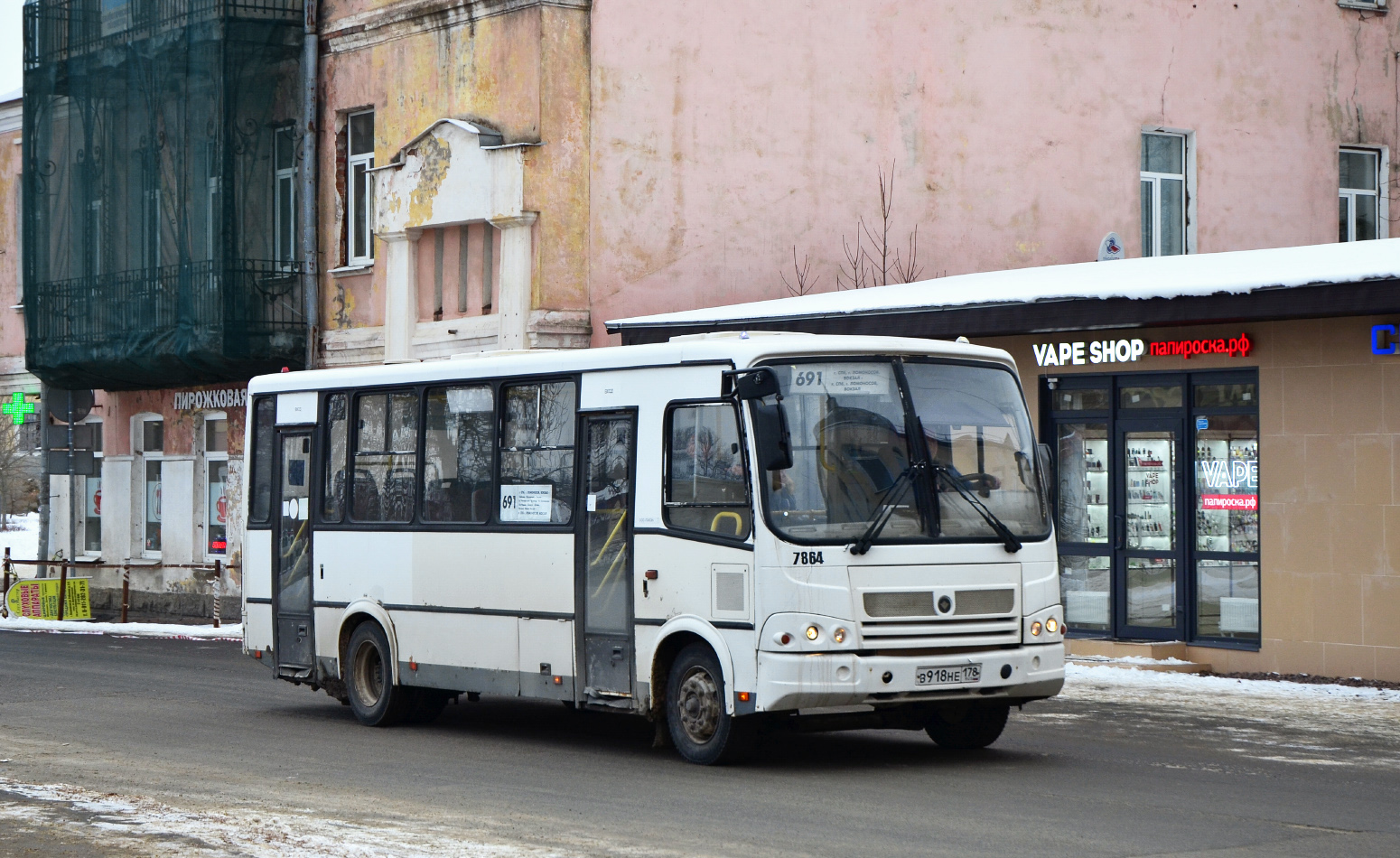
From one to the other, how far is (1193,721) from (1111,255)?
539 inches

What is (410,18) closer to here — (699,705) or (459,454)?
(459,454)

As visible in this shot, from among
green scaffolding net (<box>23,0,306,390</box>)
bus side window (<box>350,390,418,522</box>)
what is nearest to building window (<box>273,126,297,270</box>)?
green scaffolding net (<box>23,0,306,390</box>)

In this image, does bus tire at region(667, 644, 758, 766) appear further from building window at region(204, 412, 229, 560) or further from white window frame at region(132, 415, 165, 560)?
white window frame at region(132, 415, 165, 560)

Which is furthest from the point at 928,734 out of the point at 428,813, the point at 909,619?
the point at 428,813

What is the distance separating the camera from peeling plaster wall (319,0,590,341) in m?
26.5

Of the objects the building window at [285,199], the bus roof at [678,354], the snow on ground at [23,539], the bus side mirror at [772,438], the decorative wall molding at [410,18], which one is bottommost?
the snow on ground at [23,539]

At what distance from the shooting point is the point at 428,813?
10.6m

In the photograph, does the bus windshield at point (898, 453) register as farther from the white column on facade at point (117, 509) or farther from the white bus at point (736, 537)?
the white column on facade at point (117, 509)

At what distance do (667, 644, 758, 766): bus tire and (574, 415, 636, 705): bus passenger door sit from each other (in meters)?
0.47

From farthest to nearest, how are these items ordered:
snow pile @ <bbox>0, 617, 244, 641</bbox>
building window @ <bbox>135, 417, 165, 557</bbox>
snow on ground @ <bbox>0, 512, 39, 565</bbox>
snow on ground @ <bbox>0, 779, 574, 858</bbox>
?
snow on ground @ <bbox>0, 512, 39, 565</bbox> < building window @ <bbox>135, 417, 165, 557</bbox> < snow pile @ <bbox>0, 617, 244, 641</bbox> < snow on ground @ <bbox>0, 779, 574, 858</bbox>

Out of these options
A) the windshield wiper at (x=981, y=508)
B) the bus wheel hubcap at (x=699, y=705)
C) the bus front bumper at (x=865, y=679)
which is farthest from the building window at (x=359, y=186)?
the bus front bumper at (x=865, y=679)

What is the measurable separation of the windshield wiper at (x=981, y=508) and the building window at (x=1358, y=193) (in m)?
21.6

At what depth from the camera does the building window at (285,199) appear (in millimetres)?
31234

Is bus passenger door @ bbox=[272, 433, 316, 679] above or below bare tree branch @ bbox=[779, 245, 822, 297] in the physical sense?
below
